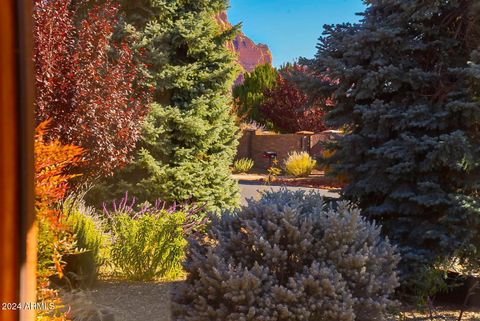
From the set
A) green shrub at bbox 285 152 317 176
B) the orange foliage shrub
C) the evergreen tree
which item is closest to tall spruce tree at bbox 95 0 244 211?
the orange foliage shrub

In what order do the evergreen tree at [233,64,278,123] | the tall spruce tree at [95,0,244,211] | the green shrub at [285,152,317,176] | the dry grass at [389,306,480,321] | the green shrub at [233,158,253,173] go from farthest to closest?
the evergreen tree at [233,64,278,123]
the green shrub at [233,158,253,173]
the green shrub at [285,152,317,176]
the tall spruce tree at [95,0,244,211]
the dry grass at [389,306,480,321]

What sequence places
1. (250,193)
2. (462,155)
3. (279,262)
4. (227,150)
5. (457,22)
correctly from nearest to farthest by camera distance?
(279,262) < (462,155) < (457,22) < (227,150) < (250,193)

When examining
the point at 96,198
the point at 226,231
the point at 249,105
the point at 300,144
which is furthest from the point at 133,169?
the point at 249,105

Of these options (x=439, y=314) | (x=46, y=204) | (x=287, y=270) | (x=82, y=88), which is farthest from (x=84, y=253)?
(x=439, y=314)

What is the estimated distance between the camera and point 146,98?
7152 millimetres

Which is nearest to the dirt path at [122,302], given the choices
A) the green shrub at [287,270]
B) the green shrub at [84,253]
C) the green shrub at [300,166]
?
the green shrub at [84,253]

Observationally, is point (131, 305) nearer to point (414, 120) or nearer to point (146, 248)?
point (146, 248)

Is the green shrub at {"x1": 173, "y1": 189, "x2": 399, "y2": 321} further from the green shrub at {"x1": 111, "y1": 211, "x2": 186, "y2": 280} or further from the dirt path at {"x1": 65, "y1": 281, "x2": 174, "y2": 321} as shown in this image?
the green shrub at {"x1": 111, "y1": 211, "x2": 186, "y2": 280}

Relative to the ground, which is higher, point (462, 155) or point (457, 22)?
point (457, 22)

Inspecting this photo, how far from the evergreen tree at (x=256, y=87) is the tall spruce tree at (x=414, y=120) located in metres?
22.5

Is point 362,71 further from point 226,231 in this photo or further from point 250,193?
point 250,193

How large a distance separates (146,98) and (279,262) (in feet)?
14.2

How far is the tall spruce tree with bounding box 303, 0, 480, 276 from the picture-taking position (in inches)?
196

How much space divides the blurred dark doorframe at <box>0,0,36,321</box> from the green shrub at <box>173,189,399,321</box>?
217cm
